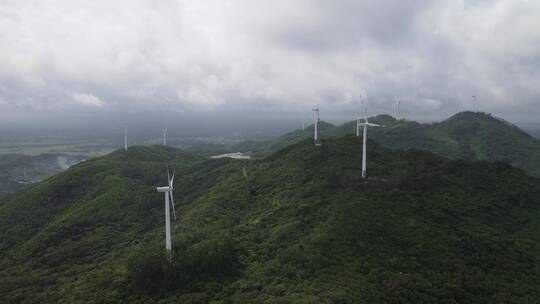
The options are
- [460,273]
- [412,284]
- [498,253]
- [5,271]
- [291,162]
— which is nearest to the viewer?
[412,284]

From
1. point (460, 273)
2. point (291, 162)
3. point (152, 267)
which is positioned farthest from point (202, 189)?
point (460, 273)

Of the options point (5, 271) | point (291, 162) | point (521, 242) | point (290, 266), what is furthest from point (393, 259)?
point (5, 271)

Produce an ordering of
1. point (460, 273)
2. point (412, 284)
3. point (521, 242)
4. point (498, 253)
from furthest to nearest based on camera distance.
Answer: point (521, 242) → point (498, 253) → point (460, 273) → point (412, 284)

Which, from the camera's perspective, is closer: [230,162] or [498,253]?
[498,253]

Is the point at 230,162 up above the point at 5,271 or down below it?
above

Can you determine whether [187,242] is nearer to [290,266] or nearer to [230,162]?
[290,266]

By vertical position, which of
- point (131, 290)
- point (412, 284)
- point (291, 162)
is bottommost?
point (131, 290)
